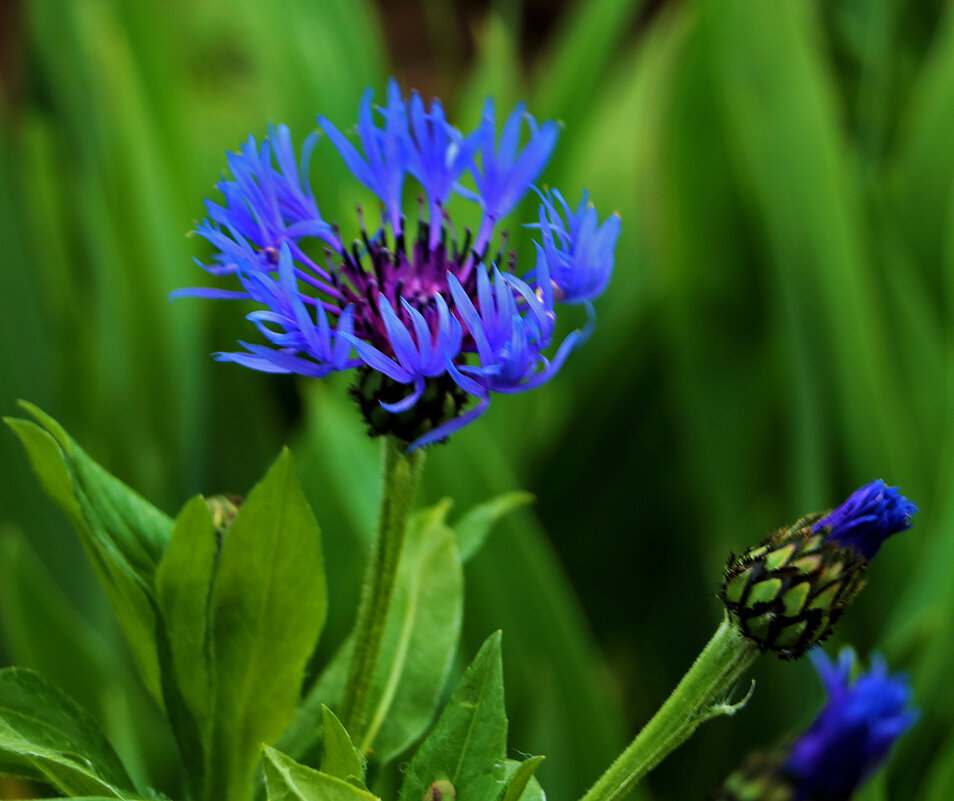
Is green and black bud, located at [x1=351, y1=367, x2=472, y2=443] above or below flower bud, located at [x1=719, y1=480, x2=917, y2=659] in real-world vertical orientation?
above

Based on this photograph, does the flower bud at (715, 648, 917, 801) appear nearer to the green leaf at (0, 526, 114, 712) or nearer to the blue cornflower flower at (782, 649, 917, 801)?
the blue cornflower flower at (782, 649, 917, 801)

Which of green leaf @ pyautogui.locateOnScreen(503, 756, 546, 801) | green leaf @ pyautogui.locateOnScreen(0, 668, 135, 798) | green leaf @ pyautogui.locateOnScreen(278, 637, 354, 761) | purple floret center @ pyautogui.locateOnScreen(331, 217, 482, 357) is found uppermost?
purple floret center @ pyautogui.locateOnScreen(331, 217, 482, 357)

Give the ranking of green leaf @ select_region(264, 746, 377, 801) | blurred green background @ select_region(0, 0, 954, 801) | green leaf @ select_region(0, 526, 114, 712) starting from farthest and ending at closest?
A: blurred green background @ select_region(0, 0, 954, 801) < green leaf @ select_region(0, 526, 114, 712) < green leaf @ select_region(264, 746, 377, 801)

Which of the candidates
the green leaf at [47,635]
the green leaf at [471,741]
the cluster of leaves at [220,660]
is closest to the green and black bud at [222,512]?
the cluster of leaves at [220,660]

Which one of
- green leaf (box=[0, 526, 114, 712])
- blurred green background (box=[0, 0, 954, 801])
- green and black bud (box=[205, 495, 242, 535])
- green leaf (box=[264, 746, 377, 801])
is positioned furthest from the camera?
blurred green background (box=[0, 0, 954, 801])

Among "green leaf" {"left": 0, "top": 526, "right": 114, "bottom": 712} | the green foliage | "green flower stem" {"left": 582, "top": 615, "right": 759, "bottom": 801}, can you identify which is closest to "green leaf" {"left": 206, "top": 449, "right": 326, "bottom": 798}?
the green foliage
